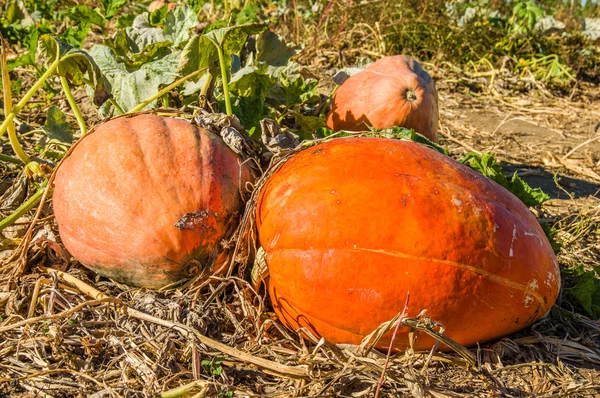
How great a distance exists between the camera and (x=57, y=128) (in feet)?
9.34

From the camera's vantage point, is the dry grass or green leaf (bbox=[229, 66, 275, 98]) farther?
green leaf (bbox=[229, 66, 275, 98])

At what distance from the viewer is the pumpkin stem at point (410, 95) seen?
3.29m

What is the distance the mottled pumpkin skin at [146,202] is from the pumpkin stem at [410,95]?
140 cm

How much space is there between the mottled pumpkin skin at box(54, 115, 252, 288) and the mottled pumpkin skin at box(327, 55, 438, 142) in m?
1.28

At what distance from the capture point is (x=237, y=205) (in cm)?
220

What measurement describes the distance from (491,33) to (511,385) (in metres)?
5.32

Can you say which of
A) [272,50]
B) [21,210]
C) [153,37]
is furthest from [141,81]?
[272,50]

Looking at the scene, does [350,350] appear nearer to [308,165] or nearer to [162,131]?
[308,165]

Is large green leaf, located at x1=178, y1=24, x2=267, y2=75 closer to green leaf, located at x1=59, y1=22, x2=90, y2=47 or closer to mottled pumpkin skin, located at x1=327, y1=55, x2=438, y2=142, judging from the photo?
mottled pumpkin skin, located at x1=327, y1=55, x2=438, y2=142

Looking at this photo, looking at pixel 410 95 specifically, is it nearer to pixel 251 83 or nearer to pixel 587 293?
pixel 251 83

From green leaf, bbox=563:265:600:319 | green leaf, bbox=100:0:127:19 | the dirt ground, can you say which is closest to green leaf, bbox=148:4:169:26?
green leaf, bbox=100:0:127:19

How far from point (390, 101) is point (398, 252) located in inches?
62.1

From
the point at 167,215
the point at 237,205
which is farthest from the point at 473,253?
the point at 167,215

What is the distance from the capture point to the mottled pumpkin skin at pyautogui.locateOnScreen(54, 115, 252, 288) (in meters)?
2.02
